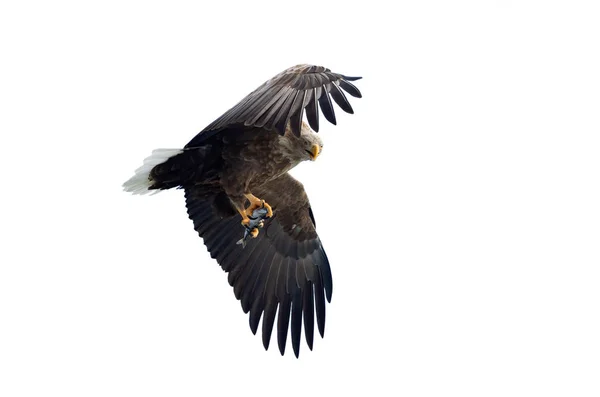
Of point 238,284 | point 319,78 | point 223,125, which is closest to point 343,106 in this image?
point 319,78

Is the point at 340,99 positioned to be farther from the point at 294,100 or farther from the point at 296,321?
the point at 296,321

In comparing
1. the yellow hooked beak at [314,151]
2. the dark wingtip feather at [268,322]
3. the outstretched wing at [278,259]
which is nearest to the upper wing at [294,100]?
the yellow hooked beak at [314,151]

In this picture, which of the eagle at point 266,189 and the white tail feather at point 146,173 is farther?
the white tail feather at point 146,173

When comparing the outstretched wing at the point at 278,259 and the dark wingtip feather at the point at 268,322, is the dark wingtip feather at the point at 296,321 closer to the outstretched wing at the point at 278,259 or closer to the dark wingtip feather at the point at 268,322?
the outstretched wing at the point at 278,259

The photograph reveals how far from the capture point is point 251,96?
7.40 metres

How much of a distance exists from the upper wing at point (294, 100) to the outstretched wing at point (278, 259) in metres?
1.73

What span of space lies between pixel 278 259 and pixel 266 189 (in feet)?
2.25

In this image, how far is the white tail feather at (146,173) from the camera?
8.23 m

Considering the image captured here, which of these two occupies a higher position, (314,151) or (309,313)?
(314,151)

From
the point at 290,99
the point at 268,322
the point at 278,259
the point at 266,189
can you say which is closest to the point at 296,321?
the point at 268,322

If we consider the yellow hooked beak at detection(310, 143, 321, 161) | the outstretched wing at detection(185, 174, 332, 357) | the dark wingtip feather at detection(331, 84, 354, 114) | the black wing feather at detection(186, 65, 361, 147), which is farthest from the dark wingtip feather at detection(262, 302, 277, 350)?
the dark wingtip feather at detection(331, 84, 354, 114)

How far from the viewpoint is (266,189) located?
907 centimetres

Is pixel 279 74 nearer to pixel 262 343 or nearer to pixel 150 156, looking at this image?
pixel 150 156

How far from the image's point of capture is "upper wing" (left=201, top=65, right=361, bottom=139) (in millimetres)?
6895
